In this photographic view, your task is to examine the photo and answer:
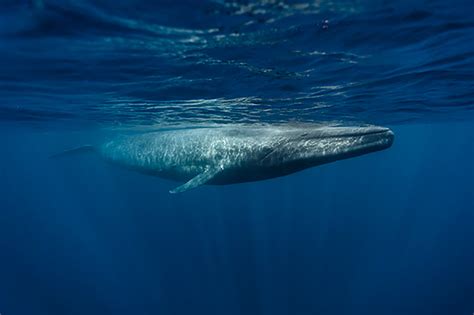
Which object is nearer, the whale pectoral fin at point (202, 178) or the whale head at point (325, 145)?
the whale head at point (325, 145)

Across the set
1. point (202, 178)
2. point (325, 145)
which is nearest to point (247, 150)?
point (202, 178)

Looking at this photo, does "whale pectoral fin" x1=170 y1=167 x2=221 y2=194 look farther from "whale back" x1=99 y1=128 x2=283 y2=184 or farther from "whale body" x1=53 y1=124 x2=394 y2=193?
"whale back" x1=99 y1=128 x2=283 y2=184

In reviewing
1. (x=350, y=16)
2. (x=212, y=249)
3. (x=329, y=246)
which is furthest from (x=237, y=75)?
(x=329, y=246)

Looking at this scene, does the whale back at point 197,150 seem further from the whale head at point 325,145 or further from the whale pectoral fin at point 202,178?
the whale head at point 325,145

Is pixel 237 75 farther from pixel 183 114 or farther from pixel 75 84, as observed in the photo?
pixel 183 114

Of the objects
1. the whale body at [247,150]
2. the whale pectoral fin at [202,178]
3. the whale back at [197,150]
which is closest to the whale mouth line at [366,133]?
the whale body at [247,150]

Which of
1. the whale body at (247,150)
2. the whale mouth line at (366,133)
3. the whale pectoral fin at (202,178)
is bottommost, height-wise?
the whale pectoral fin at (202,178)

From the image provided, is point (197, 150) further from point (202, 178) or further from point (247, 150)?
point (247, 150)

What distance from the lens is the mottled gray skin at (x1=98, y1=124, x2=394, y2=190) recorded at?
9586 millimetres

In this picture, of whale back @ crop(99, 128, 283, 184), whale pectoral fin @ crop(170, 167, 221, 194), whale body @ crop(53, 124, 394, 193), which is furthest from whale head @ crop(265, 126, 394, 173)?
whale pectoral fin @ crop(170, 167, 221, 194)

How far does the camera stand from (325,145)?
9.83 metres

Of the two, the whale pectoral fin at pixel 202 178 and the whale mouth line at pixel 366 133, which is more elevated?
the whale mouth line at pixel 366 133

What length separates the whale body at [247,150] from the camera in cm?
959

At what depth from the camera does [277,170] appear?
10812mm
